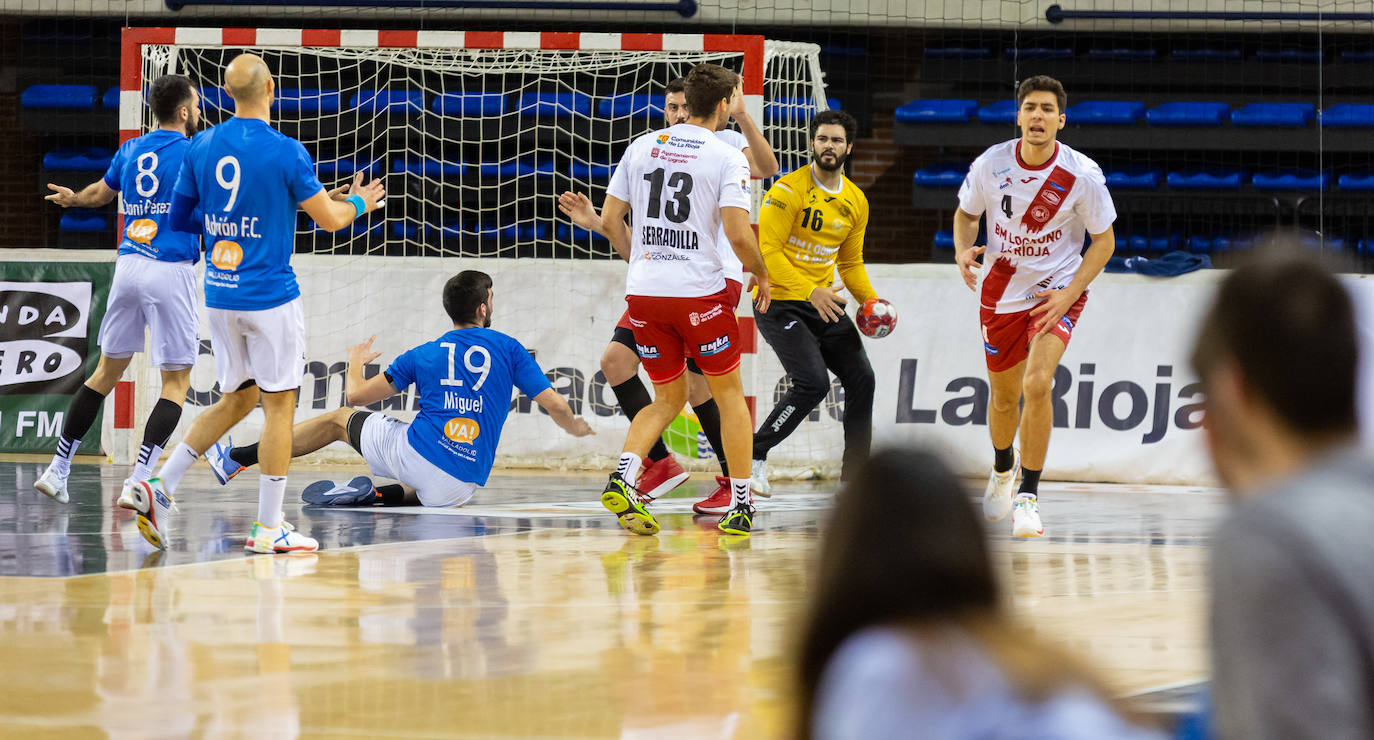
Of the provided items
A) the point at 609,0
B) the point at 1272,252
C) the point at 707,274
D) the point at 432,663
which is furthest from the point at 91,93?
the point at 1272,252

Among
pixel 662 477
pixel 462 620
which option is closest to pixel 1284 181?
pixel 662 477

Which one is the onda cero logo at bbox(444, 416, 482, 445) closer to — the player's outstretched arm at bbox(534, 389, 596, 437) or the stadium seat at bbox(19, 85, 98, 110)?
the player's outstretched arm at bbox(534, 389, 596, 437)

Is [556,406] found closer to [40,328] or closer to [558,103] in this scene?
[40,328]

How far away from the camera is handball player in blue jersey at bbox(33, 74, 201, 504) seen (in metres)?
7.11

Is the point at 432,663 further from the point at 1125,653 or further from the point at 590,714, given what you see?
the point at 1125,653

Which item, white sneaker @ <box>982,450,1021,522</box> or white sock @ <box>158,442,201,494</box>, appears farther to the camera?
white sneaker @ <box>982,450,1021,522</box>

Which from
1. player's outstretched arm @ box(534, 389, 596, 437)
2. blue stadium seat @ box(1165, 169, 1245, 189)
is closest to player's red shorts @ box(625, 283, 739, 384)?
player's outstretched arm @ box(534, 389, 596, 437)

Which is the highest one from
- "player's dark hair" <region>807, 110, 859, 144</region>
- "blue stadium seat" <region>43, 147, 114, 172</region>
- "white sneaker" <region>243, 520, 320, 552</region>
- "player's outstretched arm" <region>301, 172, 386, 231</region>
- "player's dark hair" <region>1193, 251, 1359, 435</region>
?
"blue stadium seat" <region>43, 147, 114, 172</region>

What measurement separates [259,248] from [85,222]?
448 inches

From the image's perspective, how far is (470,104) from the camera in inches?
579

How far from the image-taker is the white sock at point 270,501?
18.1ft

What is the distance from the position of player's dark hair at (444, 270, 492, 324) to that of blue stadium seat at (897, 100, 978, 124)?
29.3 ft

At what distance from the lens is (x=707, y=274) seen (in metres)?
6.33

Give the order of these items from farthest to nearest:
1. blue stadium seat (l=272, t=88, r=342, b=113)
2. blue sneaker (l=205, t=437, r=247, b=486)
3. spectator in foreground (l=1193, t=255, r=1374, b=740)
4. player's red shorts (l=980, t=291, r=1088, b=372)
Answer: blue stadium seat (l=272, t=88, r=342, b=113) → blue sneaker (l=205, t=437, r=247, b=486) → player's red shorts (l=980, t=291, r=1088, b=372) → spectator in foreground (l=1193, t=255, r=1374, b=740)
